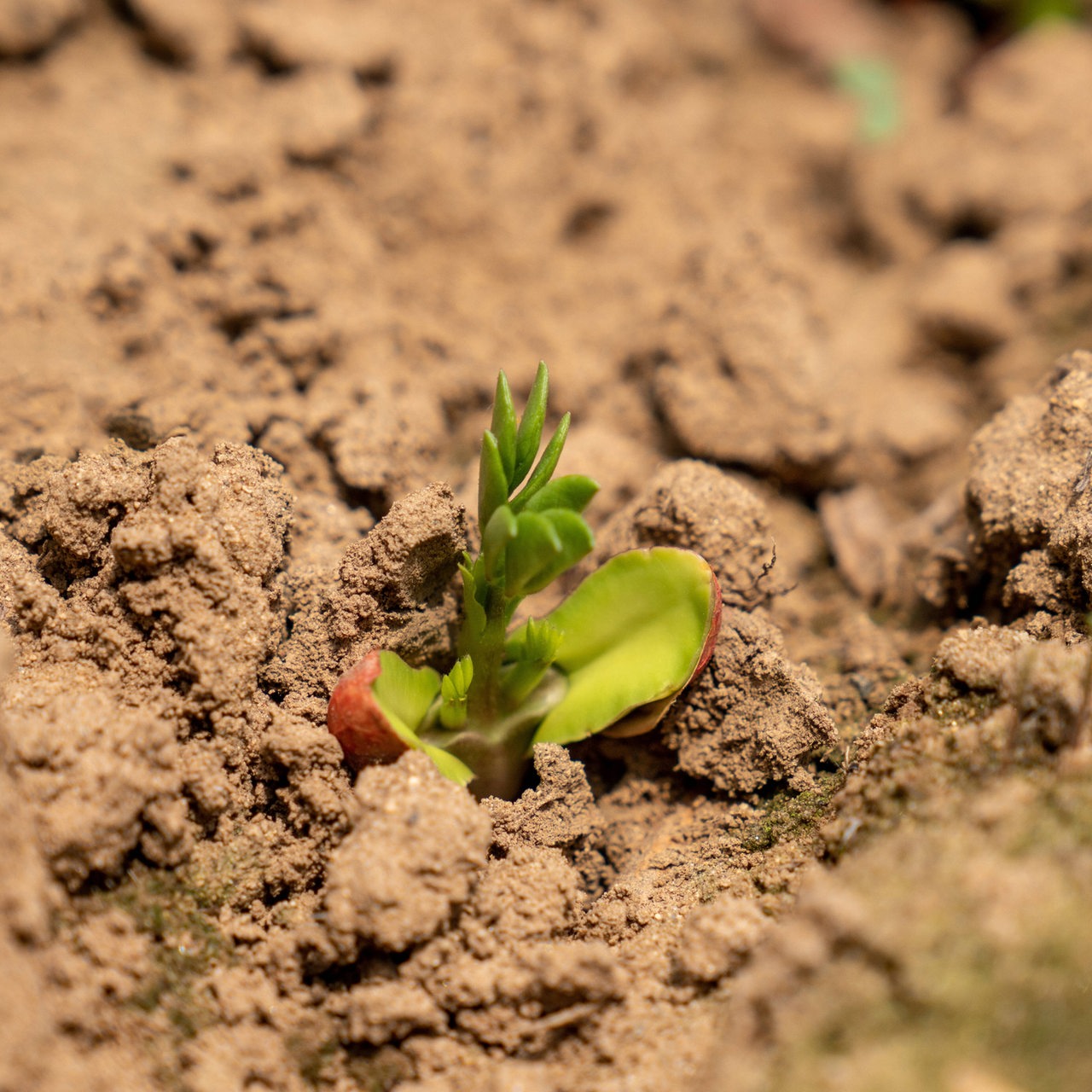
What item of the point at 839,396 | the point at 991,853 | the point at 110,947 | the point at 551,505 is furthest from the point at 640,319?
the point at 110,947

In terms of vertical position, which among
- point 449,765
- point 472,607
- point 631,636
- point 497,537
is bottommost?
point 449,765

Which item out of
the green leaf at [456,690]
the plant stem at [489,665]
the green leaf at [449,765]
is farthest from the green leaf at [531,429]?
the green leaf at [449,765]

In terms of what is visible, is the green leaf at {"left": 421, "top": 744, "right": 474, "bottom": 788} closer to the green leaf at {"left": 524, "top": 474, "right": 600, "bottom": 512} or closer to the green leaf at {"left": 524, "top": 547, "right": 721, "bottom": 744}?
the green leaf at {"left": 524, "top": 547, "right": 721, "bottom": 744}

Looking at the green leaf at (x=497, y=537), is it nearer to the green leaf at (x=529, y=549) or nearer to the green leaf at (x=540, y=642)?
the green leaf at (x=529, y=549)

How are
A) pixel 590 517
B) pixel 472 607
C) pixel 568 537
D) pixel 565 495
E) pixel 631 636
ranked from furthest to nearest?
pixel 590 517
pixel 631 636
pixel 472 607
pixel 565 495
pixel 568 537

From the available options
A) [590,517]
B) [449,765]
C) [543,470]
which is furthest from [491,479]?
[590,517]

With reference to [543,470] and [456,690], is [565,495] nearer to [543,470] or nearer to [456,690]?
[543,470]

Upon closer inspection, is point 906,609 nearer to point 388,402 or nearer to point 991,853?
point 991,853
